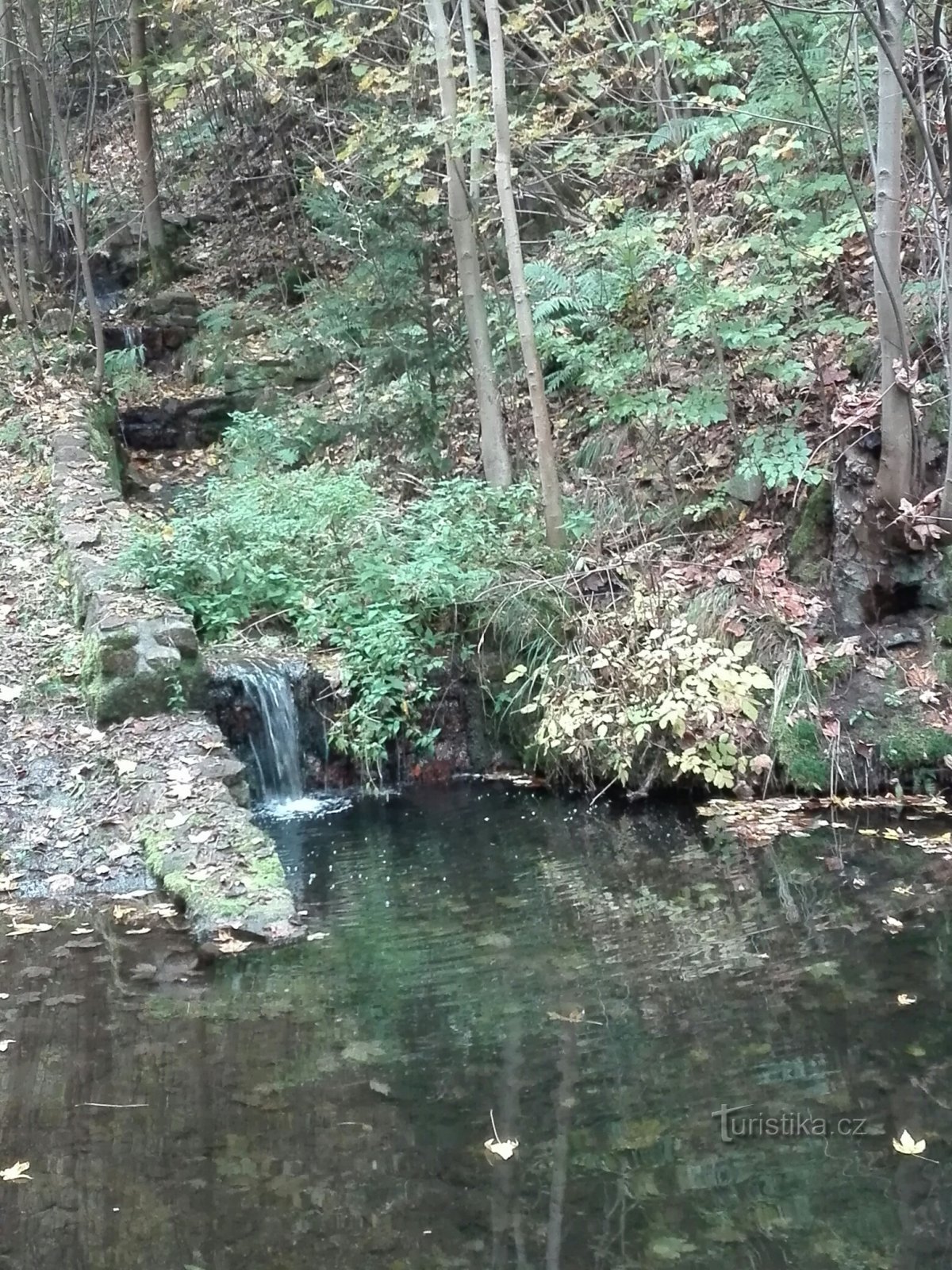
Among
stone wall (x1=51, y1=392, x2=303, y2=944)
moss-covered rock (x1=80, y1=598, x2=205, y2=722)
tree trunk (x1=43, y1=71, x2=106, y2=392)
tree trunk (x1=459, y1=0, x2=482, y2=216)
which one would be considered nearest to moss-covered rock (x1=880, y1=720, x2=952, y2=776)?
stone wall (x1=51, y1=392, x2=303, y2=944)

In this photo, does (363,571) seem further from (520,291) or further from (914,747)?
(914,747)

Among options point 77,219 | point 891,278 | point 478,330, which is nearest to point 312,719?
point 478,330

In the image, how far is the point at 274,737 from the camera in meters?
9.34

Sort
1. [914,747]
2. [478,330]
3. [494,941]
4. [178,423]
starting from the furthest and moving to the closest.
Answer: [178,423] → [478,330] → [914,747] → [494,941]

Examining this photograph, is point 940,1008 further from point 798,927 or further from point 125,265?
point 125,265

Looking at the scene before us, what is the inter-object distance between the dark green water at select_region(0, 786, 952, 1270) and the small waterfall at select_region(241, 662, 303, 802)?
2085 mm

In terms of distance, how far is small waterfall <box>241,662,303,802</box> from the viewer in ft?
30.5

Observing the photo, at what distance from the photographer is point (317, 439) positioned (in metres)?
13.4

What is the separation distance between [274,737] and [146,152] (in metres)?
11.9

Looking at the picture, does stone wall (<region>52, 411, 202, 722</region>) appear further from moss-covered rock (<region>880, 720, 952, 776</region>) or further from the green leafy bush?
moss-covered rock (<region>880, 720, 952, 776</region>)

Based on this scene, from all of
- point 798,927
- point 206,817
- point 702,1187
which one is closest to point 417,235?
point 206,817

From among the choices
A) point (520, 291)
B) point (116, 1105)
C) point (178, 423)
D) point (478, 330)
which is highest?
point (520, 291)

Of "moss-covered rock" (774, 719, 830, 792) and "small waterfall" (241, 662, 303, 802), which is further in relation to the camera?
"small waterfall" (241, 662, 303, 802)

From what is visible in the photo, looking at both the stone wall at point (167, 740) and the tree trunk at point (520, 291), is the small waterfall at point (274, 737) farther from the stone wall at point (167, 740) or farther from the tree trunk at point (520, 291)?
the tree trunk at point (520, 291)
